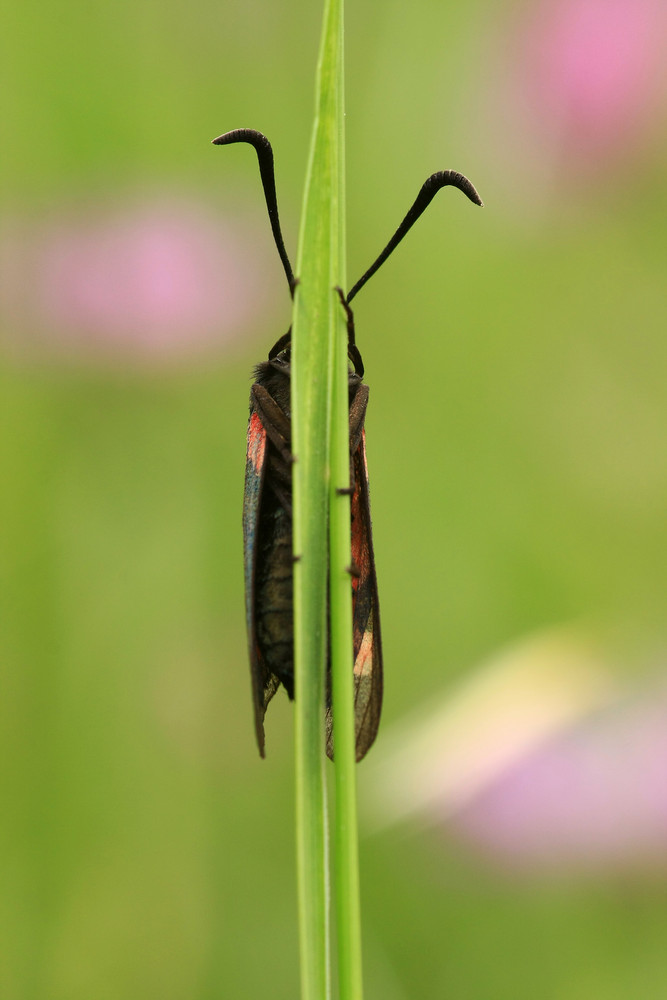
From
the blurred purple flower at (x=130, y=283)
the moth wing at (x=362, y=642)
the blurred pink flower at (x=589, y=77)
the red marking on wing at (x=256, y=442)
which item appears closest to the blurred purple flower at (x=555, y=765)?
the moth wing at (x=362, y=642)

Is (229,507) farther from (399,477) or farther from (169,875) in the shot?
(169,875)

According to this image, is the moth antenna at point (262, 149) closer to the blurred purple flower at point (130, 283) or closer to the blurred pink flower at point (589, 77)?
the blurred purple flower at point (130, 283)

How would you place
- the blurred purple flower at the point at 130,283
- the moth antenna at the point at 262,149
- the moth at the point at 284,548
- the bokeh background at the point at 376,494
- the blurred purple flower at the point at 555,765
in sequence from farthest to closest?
the blurred purple flower at the point at 130,283, the bokeh background at the point at 376,494, the blurred purple flower at the point at 555,765, the moth at the point at 284,548, the moth antenna at the point at 262,149

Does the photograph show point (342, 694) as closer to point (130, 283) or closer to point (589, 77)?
point (130, 283)

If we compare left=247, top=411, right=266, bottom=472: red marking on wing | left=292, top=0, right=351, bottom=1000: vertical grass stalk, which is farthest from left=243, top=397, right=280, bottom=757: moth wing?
left=292, top=0, right=351, bottom=1000: vertical grass stalk

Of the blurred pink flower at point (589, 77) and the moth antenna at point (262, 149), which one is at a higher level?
the blurred pink flower at point (589, 77)

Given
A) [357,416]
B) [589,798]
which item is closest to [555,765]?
[589,798]

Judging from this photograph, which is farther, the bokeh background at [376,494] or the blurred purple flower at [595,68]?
the blurred purple flower at [595,68]

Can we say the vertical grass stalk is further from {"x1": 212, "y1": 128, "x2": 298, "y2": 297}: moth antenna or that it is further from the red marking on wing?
the red marking on wing

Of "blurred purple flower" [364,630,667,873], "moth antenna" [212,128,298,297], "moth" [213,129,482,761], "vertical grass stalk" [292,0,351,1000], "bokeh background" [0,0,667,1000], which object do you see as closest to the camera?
"vertical grass stalk" [292,0,351,1000]
